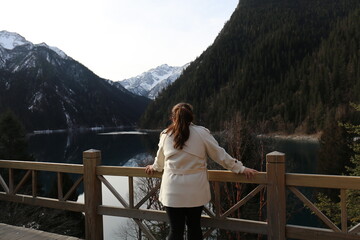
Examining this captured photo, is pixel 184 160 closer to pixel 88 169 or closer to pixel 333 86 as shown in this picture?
pixel 88 169

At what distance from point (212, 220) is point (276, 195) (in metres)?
0.84

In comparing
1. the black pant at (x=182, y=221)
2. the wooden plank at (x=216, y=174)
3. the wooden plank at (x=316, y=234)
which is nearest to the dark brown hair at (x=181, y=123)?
the black pant at (x=182, y=221)

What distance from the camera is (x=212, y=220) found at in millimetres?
3941

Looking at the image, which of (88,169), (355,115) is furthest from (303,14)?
(88,169)

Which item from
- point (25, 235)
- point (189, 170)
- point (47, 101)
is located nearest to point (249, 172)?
point (189, 170)

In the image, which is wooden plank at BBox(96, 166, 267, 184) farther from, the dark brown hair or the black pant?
the dark brown hair

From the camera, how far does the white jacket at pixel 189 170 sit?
326 cm

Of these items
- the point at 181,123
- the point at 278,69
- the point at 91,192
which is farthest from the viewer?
the point at 278,69

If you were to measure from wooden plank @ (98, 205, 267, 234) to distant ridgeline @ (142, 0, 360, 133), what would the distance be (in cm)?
8874

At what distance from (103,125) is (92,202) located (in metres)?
186

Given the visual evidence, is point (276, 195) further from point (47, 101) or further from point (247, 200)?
point (47, 101)

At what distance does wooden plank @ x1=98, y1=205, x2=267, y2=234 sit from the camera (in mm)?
3711

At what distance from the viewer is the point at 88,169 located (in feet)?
15.1

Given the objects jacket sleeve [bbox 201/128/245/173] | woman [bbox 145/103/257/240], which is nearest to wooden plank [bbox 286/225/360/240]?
jacket sleeve [bbox 201/128/245/173]
